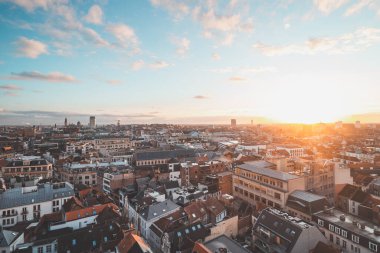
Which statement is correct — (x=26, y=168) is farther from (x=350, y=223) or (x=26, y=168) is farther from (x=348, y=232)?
(x=350, y=223)

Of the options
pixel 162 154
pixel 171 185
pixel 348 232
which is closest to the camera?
pixel 348 232

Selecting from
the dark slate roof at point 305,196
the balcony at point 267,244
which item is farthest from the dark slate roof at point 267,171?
the balcony at point 267,244

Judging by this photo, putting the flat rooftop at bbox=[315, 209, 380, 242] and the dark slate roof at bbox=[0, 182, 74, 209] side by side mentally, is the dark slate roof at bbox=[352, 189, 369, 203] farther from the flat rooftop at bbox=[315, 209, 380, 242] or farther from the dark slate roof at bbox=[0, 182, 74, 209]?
the dark slate roof at bbox=[0, 182, 74, 209]

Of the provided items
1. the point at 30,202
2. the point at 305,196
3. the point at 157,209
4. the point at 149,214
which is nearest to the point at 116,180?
the point at 30,202

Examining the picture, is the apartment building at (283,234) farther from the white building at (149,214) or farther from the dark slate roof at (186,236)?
the white building at (149,214)

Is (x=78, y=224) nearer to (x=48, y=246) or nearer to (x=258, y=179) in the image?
(x=48, y=246)

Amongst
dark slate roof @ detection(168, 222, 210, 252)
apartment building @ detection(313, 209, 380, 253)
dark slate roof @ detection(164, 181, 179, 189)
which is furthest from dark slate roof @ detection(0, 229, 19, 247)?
apartment building @ detection(313, 209, 380, 253)
